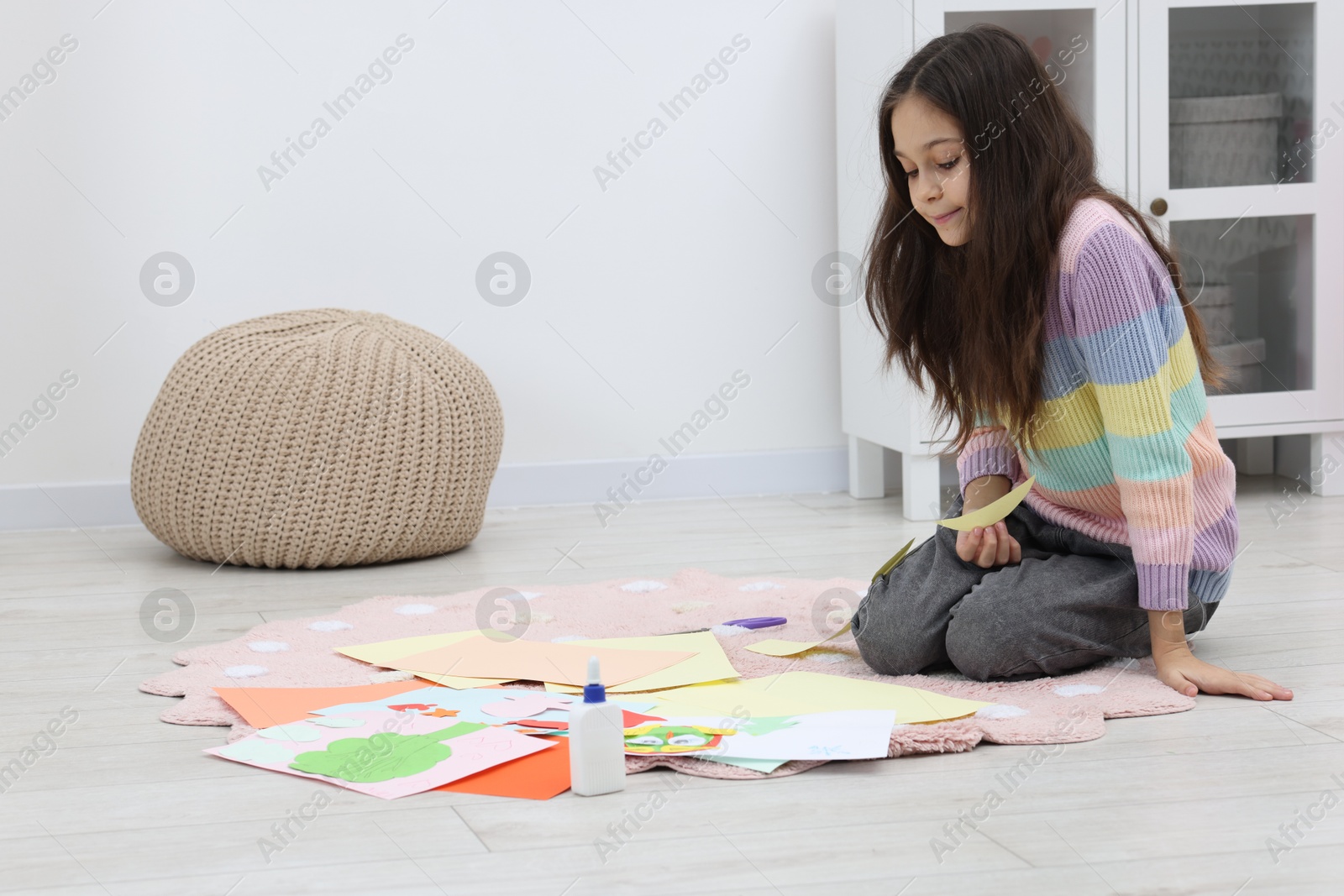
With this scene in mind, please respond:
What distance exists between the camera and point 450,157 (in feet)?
8.44

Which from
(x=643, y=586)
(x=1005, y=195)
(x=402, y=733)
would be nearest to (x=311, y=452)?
(x=643, y=586)

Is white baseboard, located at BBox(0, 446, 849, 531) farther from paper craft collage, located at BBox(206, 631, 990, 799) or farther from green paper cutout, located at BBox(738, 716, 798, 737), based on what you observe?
green paper cutout, located at BBox(738, 716, 798, 737)

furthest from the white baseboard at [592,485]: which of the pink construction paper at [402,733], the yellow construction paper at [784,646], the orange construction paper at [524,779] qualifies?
the orange construction paper at [524,779]

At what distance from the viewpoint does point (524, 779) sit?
1.05 metres

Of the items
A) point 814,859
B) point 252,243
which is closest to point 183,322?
point 252,243

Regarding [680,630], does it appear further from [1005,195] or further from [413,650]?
[1005,195]

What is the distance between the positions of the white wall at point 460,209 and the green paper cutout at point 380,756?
151cm

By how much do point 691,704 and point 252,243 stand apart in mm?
1642

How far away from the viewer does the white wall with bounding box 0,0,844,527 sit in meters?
2.48

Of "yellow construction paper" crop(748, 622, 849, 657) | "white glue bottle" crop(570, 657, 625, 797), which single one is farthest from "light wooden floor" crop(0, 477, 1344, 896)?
"yellow construction paper" crop(748, 622, 849, 657)

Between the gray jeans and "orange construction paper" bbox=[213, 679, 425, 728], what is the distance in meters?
0.48

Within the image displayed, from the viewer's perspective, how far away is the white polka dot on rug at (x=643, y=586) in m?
1.82

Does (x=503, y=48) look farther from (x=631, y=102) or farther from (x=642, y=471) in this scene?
(x=642, y=471)

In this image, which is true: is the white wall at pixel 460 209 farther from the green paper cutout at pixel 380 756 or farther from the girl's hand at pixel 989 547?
the green paper cutout at pixel 380 756
